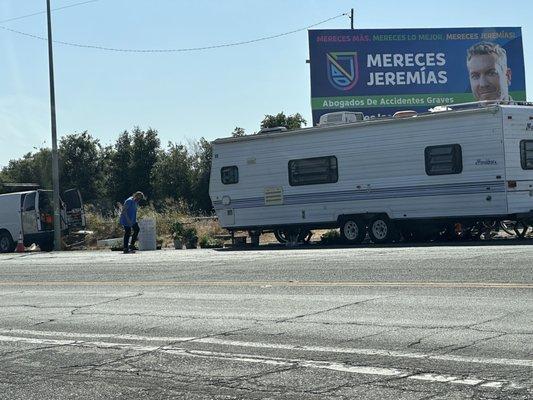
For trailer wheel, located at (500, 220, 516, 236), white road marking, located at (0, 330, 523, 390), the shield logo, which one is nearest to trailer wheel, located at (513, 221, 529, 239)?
trailer wheel, located at (500, 220, 516, 236)

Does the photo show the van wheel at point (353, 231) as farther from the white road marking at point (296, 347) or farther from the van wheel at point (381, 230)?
the white road marking at point (296, 347)

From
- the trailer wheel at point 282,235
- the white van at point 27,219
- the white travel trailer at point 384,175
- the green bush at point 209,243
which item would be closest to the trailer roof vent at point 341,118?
the white travel trailer at point 384,175

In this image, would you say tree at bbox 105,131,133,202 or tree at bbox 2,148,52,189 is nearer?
tree at bbox 105,131,133,202

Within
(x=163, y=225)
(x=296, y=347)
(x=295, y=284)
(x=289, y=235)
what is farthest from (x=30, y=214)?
(x=296, y=347)

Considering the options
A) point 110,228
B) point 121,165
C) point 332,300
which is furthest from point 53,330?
point 121,165

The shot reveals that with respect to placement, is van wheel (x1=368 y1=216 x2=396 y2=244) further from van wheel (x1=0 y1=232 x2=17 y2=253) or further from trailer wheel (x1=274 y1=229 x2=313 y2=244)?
van wheel (x1=0 y1=232 x2=17 y2=253)

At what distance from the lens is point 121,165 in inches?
2330

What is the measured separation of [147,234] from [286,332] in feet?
57.6

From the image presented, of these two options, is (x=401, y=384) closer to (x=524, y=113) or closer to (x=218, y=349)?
(x=218, y=349)

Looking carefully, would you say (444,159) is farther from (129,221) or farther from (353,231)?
(129,221)

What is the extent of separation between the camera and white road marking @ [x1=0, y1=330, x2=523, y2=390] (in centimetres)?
707

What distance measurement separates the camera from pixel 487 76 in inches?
1451

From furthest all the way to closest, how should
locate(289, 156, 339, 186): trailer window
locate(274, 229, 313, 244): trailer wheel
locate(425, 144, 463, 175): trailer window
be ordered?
1. locate(274, 229, 313, 244): trailer wheel
2. locate(289, 156, 339, 186): trailer window
3. locate(425, 144, 463, 175): trailer window

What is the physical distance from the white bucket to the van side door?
5.46 m
